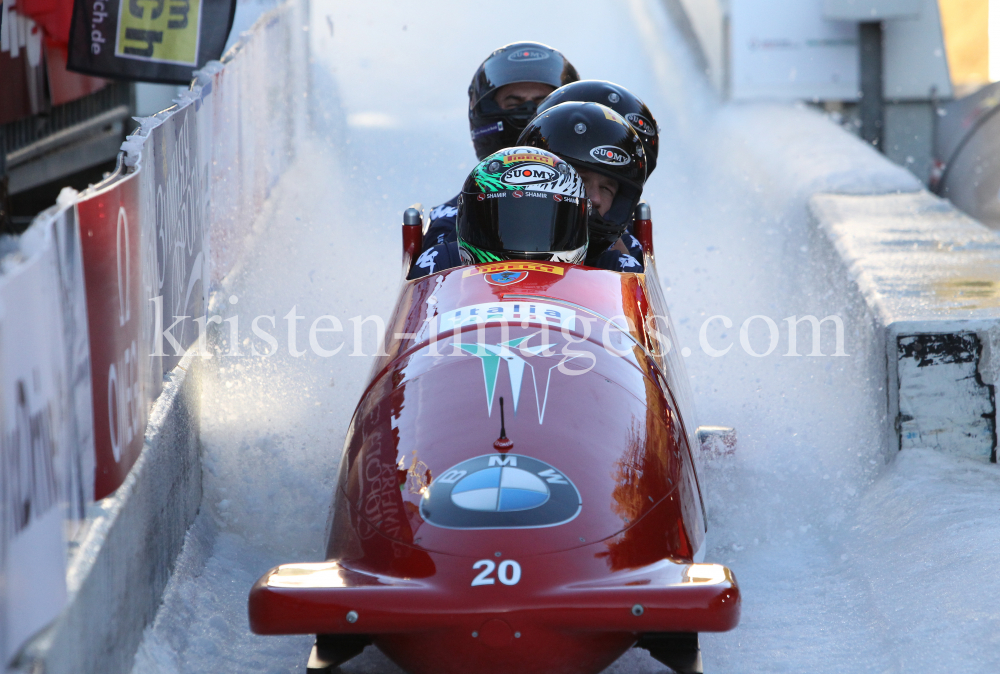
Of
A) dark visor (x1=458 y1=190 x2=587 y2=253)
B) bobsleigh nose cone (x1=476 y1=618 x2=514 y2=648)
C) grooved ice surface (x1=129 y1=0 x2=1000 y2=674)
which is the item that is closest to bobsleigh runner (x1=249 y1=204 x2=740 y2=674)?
bobsleigh nose cone (x1=476 y1=618 x2=514 y2=648)

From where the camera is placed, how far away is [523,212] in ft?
9.50

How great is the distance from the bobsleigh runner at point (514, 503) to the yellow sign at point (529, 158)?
37 centimetres

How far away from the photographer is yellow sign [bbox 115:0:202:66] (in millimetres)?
6406

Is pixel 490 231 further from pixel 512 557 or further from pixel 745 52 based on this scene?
pixel 745 52

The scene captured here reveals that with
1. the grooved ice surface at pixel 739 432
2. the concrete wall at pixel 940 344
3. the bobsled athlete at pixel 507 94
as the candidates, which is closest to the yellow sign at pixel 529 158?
the grooved ice surface at pixel 739 432

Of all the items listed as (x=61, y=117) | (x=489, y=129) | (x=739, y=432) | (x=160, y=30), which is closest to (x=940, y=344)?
(x=739, y=432)

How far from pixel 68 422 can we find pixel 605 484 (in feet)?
3.45

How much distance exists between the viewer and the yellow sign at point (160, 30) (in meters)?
6.41

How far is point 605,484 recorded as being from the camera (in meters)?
2.17

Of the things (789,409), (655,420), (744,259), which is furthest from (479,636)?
(744,259)

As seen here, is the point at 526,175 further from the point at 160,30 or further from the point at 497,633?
the point at 160,30

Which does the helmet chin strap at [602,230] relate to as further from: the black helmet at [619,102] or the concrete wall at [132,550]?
the concrete wall at [132,550]

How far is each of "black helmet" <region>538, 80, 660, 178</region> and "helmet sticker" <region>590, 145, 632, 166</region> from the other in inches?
27.4

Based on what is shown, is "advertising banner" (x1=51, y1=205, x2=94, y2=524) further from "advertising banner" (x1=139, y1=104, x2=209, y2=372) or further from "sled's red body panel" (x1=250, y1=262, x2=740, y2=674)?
"advertising banner" (x1=139, y1=104, x2=209, y2=372)
